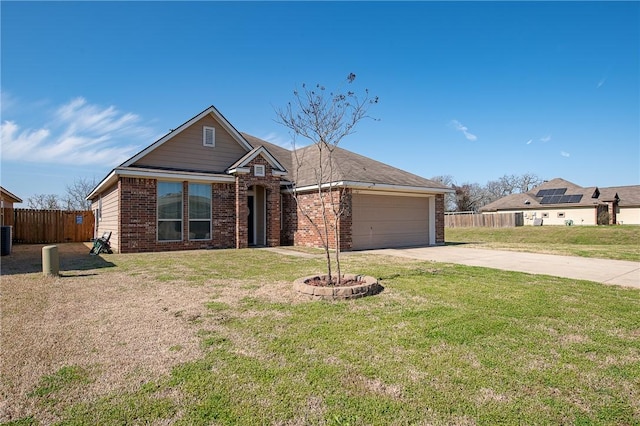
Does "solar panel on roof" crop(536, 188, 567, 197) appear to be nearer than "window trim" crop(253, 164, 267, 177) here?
No

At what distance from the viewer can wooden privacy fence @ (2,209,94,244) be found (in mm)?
19672

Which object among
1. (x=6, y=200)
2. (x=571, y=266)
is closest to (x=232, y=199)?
(x=571, y=266)

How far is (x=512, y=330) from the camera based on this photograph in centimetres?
430

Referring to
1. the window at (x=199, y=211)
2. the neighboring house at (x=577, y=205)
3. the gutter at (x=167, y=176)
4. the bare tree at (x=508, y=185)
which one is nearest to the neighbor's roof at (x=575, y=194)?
the neighboring house at (x=577, y=205)

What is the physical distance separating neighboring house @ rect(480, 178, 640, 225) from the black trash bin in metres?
46.6

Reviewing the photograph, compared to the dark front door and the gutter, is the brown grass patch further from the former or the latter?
the dark front door

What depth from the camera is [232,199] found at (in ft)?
50.3

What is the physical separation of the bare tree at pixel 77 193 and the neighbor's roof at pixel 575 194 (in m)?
53.1

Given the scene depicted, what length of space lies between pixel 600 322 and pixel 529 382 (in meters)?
2.48

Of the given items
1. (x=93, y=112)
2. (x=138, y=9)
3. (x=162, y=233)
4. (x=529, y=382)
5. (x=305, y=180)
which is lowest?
(x=529, y=382)

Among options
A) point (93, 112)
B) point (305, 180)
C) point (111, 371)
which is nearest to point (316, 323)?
point (111, 371)

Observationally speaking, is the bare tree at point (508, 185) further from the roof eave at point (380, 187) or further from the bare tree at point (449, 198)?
the roof eave at point (380, 187)

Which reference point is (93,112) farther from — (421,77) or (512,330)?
(512,330)

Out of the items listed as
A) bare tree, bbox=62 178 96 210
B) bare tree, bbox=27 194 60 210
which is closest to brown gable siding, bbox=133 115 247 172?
bare tree, bbox=62 178 96 210
